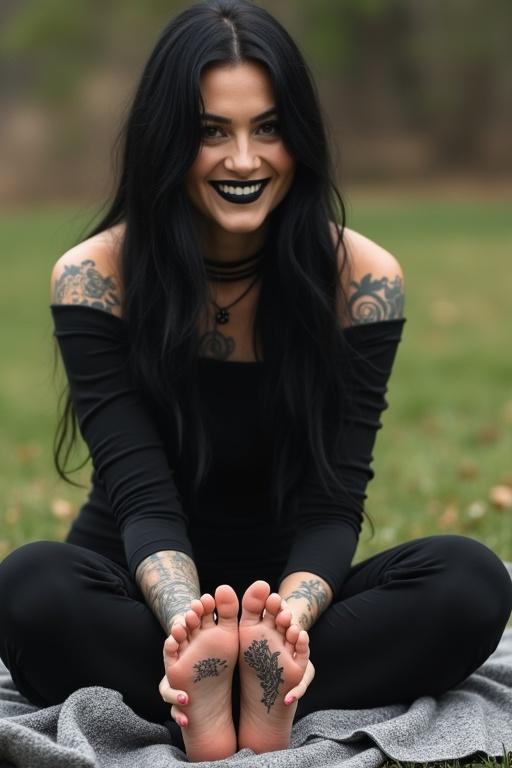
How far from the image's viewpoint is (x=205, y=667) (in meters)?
2.62

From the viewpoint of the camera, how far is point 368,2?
22.5 meters

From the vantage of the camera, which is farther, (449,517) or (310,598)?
(449,517)

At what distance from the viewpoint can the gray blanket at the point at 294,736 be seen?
2.55 meters

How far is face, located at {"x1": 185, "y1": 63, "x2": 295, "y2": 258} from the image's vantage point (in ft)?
9.78

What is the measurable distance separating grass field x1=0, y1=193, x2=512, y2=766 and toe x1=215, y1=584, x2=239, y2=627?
1022mm

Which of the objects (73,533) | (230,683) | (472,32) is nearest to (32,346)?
(73,533)

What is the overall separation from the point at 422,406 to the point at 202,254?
3952mm

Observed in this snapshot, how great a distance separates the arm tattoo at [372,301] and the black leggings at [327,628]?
551 mm

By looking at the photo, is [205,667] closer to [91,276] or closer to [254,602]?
[254,602]

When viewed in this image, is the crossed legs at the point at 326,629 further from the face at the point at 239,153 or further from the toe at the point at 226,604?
the face at the point at 239,153

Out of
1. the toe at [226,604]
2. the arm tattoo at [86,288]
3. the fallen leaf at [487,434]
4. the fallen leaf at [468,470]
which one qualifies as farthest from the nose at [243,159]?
the fallen leaf at [487,434]

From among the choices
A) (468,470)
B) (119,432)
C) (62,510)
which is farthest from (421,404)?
(119,432)

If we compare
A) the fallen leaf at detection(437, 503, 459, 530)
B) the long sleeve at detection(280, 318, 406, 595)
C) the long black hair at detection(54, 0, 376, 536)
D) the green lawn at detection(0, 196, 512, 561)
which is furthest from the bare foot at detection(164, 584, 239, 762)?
the fallen leaf at detection(437, 503, 459, 530)

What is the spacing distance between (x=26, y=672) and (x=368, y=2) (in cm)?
2080
